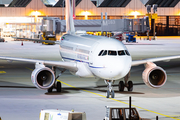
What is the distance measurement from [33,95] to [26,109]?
174 inches

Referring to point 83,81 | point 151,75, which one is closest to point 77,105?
point 151,75

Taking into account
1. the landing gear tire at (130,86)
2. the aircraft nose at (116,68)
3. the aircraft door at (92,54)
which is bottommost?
the landing gear tire at (130,86)

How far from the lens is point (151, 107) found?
19.8 metres

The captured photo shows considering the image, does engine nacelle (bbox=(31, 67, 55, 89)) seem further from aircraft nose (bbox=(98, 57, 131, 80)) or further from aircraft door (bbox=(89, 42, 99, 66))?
aircraft nose (bbox=(98, 57, 131, 80))

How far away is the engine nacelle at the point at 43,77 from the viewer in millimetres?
23170

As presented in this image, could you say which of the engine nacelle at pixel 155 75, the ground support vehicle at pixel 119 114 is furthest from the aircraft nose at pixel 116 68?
the ground support vehicle at pixel 119 114

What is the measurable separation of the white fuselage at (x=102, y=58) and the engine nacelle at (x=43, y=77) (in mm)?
2162

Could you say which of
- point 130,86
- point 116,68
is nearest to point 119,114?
point 116,68

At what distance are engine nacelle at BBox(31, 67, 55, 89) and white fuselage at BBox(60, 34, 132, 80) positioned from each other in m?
2.16

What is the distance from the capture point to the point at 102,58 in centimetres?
2208

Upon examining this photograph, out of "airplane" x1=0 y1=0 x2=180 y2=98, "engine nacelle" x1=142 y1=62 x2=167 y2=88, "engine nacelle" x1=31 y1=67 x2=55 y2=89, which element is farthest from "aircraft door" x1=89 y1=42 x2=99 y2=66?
"engine nacelle" x1=142 y1=62 x2=167 y2=88

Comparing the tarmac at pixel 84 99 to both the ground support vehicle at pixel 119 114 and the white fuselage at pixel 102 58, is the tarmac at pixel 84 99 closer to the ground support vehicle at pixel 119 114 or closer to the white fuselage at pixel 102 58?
the white fuselage at pixel 102 58

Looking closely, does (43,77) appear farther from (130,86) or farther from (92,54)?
(130,86)

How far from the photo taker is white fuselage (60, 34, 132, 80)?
70.7ft
